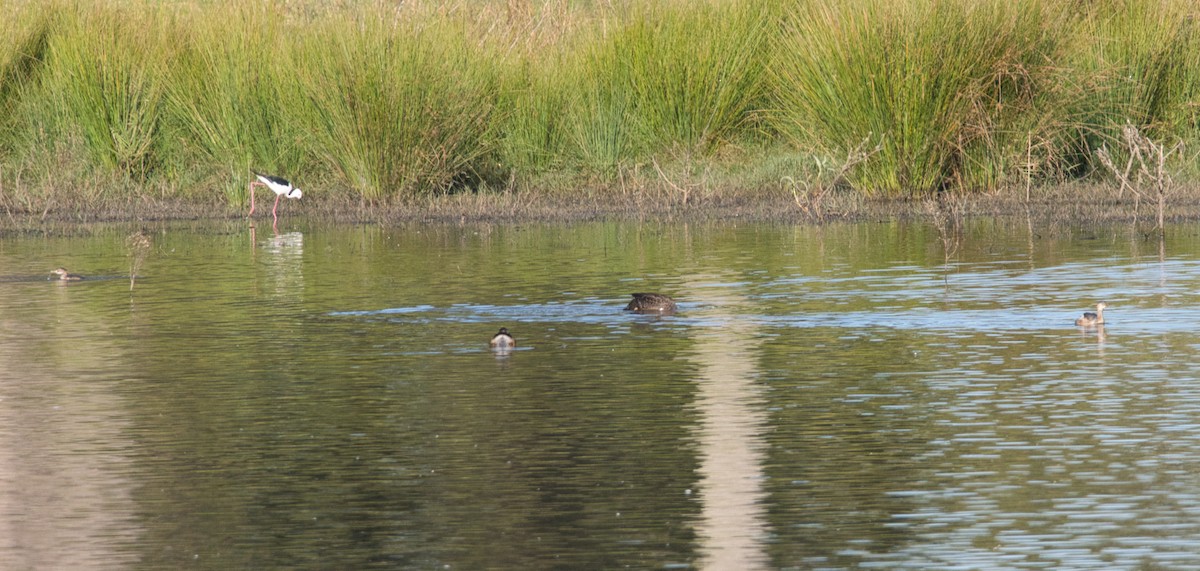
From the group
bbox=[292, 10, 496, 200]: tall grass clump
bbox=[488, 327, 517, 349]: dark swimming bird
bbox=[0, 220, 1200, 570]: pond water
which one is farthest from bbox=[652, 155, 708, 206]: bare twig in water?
bbox=[488, 327, 517, 349]: dark swimming bird

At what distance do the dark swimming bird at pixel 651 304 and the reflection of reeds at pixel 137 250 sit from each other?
4.18 metres

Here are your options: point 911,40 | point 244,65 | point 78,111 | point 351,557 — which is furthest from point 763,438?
point 78,111

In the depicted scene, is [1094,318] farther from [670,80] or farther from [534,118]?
[534,118]

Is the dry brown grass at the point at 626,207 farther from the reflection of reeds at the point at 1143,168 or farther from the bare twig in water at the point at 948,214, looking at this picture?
the reflection of reeds at the point at 1143,168

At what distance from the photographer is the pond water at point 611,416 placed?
6.85m

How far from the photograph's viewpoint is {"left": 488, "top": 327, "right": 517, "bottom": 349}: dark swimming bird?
37.0 ft

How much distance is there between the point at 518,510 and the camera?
7266 millimetres

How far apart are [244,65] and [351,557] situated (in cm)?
1670

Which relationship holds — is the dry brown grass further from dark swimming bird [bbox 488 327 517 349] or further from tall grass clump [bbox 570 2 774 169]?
dark swimming bird [bbox 488 327 517 349]

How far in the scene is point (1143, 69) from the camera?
21.4 m

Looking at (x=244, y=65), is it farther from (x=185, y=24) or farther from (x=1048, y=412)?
(x=1048, y=412)

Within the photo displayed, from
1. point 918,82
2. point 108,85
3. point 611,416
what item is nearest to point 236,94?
point 108,85

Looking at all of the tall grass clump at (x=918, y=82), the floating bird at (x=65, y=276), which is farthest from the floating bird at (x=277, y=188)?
the floating bird at (x=65, y=276)

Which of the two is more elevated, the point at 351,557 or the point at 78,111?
the point at 78,111
